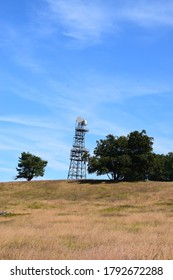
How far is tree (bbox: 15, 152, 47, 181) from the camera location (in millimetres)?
99250

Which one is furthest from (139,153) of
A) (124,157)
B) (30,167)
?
(30,167)

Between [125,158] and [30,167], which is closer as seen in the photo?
[125,158]

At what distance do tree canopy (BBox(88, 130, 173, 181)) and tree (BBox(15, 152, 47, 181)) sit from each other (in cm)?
1884

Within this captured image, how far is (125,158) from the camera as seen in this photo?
7962cm

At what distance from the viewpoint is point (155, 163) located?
3250 inches

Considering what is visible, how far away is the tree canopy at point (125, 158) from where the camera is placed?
8112cm

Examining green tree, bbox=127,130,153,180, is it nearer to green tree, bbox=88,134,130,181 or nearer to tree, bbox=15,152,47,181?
green tree, bbox=88,134,130,181

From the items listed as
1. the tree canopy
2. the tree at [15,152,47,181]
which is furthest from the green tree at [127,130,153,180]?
the tree at [15,152,47,181]

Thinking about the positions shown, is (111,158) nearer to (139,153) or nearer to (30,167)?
(139,153)

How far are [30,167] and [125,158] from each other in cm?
2843

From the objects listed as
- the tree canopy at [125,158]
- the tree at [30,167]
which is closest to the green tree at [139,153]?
the tree canopy at [125,158]
